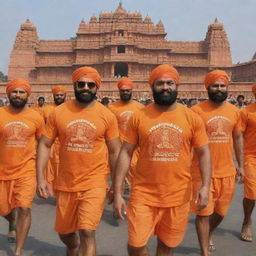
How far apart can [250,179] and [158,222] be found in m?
2.08

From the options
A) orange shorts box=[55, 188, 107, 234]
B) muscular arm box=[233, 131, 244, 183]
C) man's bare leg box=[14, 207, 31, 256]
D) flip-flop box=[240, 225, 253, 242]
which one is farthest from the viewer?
flip-flop box=[240, 225, 253, 242]

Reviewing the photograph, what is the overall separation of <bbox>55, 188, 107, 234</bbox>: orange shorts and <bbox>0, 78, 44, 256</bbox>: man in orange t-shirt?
0.75 meters

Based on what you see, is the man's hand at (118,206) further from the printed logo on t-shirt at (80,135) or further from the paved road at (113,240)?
the paved road at (113,240)

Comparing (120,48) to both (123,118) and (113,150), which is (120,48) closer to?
(123,118)

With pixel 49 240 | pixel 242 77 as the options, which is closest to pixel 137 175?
pixel 49 240

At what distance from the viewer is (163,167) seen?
9.57 ft

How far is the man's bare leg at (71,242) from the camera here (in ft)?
11.1

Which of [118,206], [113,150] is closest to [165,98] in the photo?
[113,150]

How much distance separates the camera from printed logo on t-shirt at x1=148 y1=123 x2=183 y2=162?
9.55 ft

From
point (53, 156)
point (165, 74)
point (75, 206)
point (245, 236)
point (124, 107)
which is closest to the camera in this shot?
point (165, 74)

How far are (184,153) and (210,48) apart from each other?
46.0 meters

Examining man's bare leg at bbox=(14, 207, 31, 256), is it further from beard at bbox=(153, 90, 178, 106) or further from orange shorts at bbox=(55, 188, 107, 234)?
beard at bbox=(153, 90, 178, 106)

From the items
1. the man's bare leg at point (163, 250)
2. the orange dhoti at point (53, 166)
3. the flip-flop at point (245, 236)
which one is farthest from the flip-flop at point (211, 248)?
the orange dhoti at point (53, 166)

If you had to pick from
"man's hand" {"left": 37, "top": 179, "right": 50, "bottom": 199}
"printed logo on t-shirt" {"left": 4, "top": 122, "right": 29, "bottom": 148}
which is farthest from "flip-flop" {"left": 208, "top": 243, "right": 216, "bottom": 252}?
→ "printed logo on t-shirt" {"left": 4, "top": 122, "right": 29, "bottom": 148}
